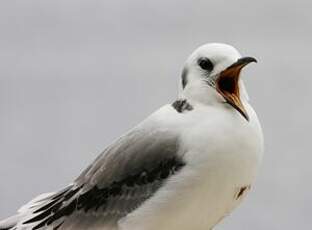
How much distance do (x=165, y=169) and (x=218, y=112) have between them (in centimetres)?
8

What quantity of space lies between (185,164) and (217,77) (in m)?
0.10

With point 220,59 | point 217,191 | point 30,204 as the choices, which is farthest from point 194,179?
point 30,204

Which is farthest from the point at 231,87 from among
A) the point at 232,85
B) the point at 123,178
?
the point at 123,178

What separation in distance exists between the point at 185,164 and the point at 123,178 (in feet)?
0.25

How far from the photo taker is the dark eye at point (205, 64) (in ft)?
2.68

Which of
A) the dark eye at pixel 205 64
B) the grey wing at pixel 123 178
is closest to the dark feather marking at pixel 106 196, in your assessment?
the grey wing at pixel 123 178

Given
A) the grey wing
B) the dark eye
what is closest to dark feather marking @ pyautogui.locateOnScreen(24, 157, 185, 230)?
the grey wing

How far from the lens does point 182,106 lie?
0.83m

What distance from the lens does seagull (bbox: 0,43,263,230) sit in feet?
2.58

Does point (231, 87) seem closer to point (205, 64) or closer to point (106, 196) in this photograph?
point (205, 64)

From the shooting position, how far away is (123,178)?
32.8 inches

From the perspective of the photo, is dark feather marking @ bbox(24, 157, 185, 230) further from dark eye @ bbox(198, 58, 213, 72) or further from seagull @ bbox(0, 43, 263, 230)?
dark eye @ bbox(198, 58, 213, 72)

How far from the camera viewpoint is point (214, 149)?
0.78 metres

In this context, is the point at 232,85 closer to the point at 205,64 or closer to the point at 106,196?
the point at 205,64
